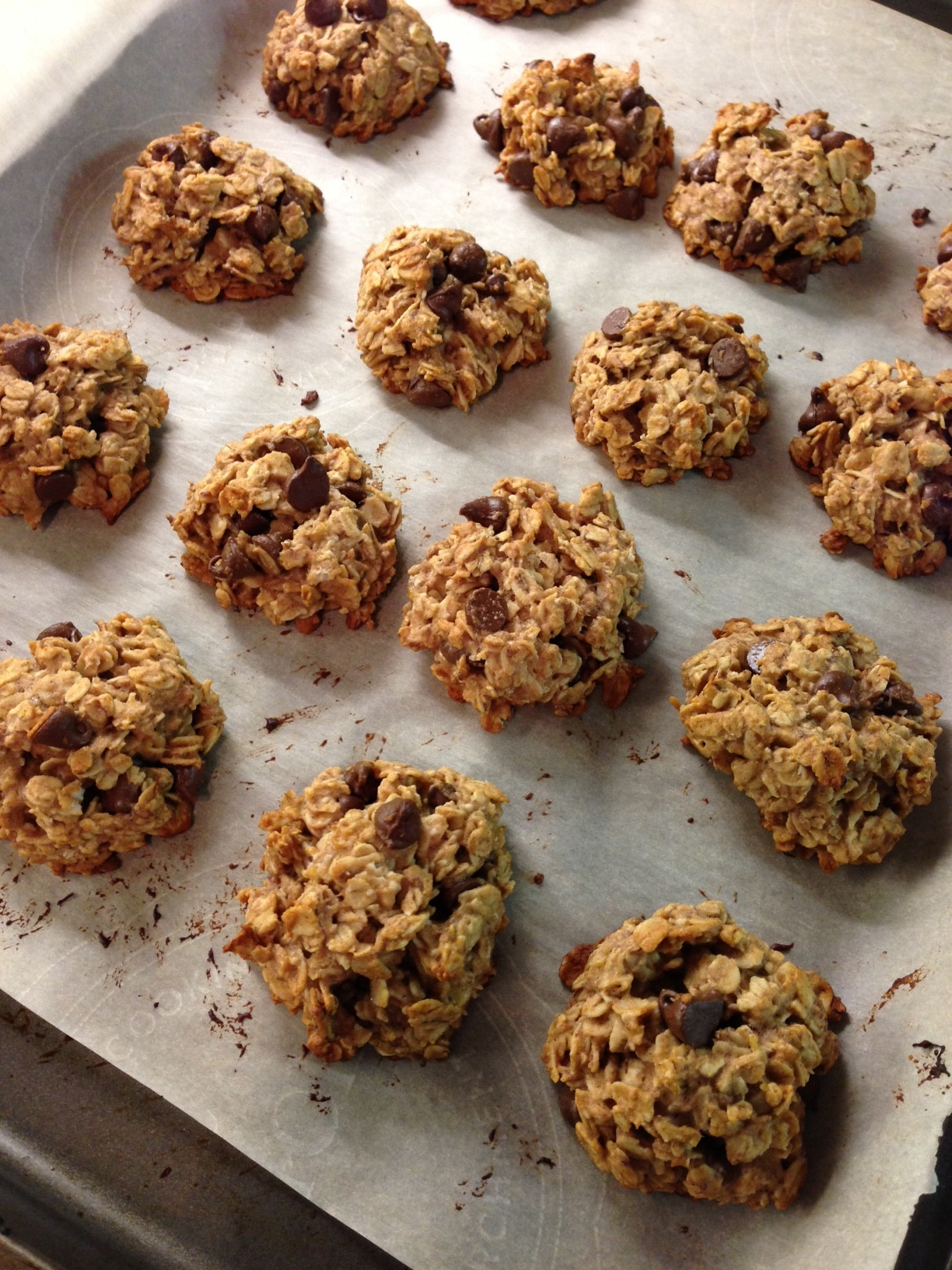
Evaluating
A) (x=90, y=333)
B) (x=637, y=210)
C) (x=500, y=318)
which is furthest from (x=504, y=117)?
(x=90, y=333)

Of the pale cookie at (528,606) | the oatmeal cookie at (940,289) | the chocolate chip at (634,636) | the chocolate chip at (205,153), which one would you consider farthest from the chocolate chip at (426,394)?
the oatmeal cookie at (940,289)

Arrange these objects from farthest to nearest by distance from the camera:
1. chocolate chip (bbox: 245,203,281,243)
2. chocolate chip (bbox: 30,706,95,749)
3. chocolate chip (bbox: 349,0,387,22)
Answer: chocolate chip (bbox: 349,0,387,22) < chocolate chip (bbox: 245,203,281,243) < chocolate chip (bbox: 30,706,95,749)

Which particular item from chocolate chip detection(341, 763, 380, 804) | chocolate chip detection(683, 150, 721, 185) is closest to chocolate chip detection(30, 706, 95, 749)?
chocolate chip detection(341, 763, 380, 804)

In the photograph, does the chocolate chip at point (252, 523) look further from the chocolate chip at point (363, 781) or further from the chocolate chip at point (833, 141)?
the chocolate chip at point (833, 141)

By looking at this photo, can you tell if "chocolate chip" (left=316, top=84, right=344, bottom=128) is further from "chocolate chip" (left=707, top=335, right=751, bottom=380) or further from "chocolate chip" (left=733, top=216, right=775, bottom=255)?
"chocolate chip" (left=707, top=335, right=751, bottom=380)

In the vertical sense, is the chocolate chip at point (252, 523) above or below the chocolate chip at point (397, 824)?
above

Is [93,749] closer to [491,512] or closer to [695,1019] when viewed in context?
[491,512]

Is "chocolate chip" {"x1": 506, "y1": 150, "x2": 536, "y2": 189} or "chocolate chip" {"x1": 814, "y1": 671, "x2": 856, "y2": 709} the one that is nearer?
"chocolate chip" {"x1": 814, "y1": 671, "x2": 856, "y2": 709}
